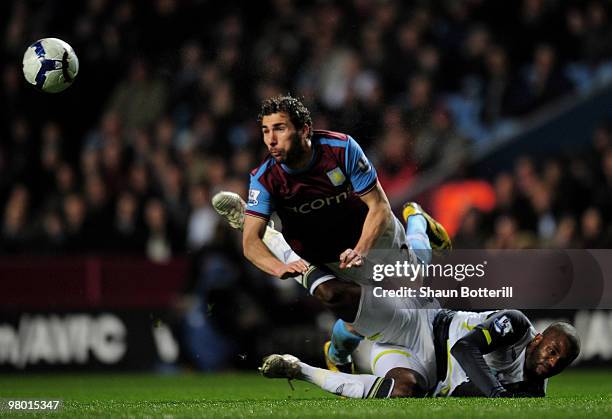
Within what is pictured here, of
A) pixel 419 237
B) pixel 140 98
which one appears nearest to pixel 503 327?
pixel 419 237

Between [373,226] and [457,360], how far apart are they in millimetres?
1247

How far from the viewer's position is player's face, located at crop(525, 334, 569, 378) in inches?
314

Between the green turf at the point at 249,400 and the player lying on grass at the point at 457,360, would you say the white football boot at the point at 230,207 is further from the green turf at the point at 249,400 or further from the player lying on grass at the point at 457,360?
the player lying on grass at the point at 457,360

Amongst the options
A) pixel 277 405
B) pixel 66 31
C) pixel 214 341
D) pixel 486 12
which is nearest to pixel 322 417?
pixel 277 405

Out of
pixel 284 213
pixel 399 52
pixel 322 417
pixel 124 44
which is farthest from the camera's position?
pixel 124 44

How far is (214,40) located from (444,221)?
386 centimetres

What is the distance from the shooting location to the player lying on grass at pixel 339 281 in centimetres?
856

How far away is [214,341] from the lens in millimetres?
13016

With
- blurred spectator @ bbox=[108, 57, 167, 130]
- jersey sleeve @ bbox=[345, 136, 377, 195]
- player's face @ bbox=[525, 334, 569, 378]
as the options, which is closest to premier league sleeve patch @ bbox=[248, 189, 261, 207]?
jersey sleeve @ bbox=[345, 136, 377, 195]

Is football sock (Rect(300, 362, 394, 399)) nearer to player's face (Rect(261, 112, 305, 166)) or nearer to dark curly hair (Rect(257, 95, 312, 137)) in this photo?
player's face (Rect(261, 112, 305, 166))

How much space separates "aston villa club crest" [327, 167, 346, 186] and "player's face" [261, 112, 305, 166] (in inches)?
15.1

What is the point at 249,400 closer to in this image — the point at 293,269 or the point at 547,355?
the point at 293,269

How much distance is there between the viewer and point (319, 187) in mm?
9031

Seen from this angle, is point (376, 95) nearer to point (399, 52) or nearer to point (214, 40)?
point (399, 52)
